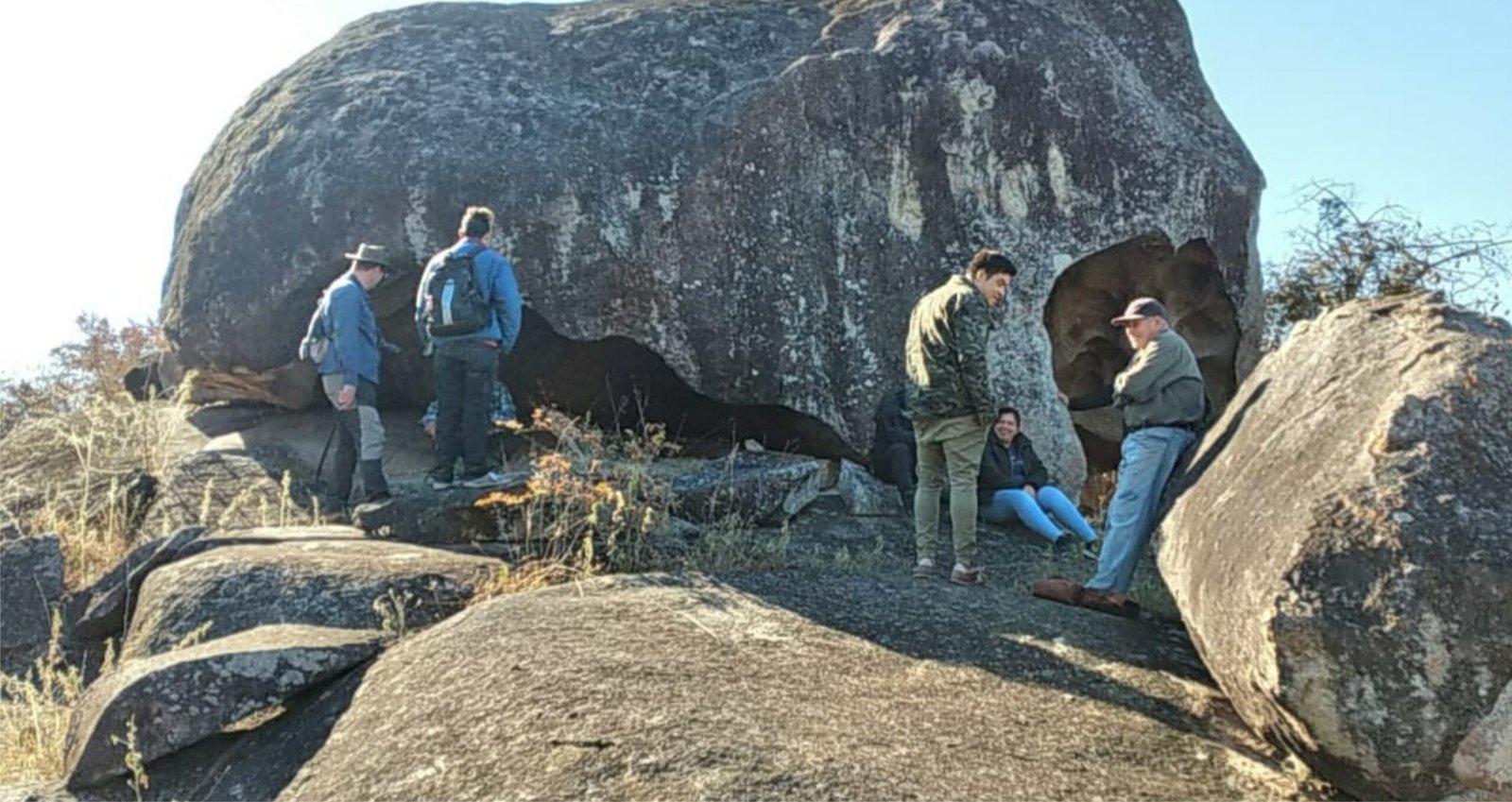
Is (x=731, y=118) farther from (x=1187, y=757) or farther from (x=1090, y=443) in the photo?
(x=1187, y=757)

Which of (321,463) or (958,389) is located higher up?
(958,389)

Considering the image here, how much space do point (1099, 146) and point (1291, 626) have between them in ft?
22.7

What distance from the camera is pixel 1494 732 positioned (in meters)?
3.77

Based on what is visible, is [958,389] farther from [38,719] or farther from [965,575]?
[38,719]

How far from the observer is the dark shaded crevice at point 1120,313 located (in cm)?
1087

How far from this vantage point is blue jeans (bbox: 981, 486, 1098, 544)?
870cm

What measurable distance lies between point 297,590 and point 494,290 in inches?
91.6

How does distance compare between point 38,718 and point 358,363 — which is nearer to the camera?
point 38,718

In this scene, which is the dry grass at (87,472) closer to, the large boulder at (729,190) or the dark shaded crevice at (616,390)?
the large boulder at (729,190)

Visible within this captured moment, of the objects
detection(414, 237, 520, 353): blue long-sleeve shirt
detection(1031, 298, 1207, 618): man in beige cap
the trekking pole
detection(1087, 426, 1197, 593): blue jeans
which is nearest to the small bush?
the trekking pole

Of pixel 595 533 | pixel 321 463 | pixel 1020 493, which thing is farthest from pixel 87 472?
pixel 1020 493

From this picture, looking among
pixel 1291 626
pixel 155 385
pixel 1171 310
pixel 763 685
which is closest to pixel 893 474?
pixel 1171 310

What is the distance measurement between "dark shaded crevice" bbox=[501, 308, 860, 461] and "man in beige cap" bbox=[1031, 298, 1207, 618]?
360 cm

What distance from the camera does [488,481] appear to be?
7.71 metres
